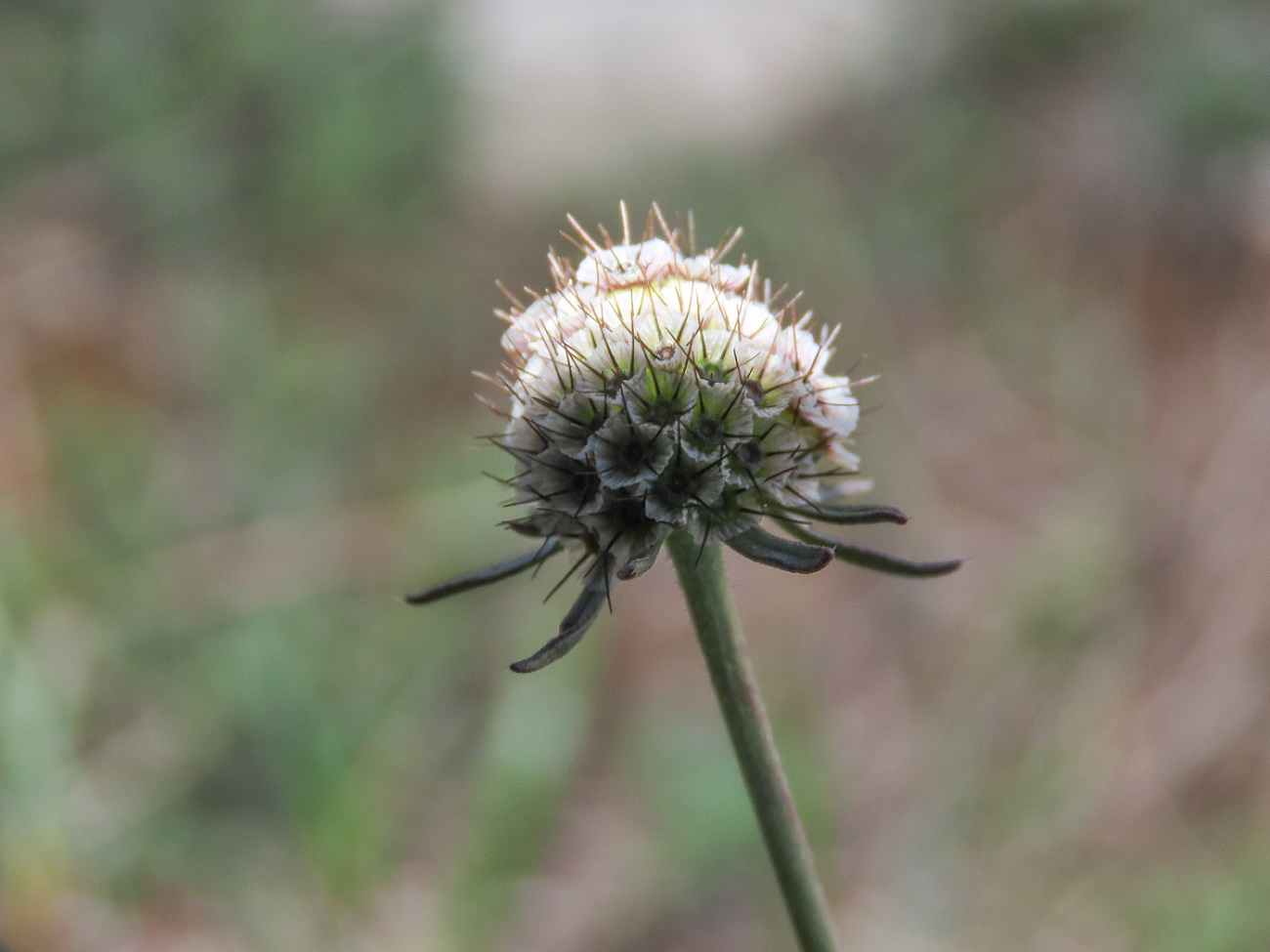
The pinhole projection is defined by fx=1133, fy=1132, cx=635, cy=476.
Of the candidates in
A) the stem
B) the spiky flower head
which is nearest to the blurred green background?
the spiky flower head

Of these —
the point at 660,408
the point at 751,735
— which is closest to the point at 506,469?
the point at 660,408

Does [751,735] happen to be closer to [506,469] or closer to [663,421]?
[663,421]

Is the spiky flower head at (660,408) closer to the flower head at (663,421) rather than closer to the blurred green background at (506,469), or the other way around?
the flower head at (663,421)

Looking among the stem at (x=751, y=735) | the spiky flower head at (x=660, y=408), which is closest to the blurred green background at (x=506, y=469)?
the spiky flower head at (x=660, y=408)

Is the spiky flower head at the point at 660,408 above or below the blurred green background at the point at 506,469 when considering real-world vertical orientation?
below

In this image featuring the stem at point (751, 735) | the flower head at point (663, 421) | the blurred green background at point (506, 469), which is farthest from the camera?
the blurred green background at point (506, 469)

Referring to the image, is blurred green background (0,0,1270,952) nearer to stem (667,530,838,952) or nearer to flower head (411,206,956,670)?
flower head (411,206,956,670)
